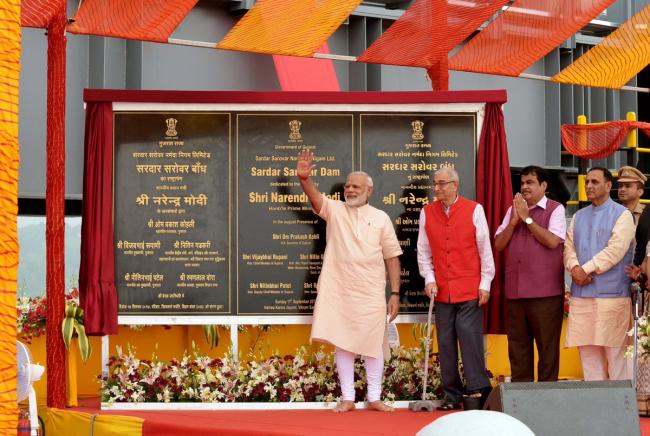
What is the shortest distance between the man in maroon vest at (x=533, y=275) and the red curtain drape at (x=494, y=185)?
0.75 feet

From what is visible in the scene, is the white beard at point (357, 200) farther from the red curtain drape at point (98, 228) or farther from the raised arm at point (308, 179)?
the red curtain drape at point (98, 228)

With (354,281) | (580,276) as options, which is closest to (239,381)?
(354,281)

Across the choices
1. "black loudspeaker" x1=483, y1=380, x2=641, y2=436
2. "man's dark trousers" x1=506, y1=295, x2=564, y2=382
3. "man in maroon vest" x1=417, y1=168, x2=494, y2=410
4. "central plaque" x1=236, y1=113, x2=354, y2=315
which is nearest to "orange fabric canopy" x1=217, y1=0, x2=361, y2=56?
"central plaque" x1=236, y1=113, x2=354, y2=315

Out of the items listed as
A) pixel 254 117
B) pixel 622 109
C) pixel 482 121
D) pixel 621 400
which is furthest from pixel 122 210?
pixel 622 109

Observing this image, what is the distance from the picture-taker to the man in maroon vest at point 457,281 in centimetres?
813

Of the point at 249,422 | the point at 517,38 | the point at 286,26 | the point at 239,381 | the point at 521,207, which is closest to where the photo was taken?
the point at 249,422

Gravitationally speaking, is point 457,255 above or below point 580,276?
above

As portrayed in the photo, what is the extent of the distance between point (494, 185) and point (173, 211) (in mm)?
2488

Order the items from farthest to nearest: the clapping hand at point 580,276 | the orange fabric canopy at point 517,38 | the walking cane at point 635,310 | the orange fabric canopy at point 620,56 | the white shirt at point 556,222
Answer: the orange fabric canopy at point 620,56 < the orange fabric canopy at point 517,38 < the white shirt at point 556,222 < the clapping hand at point 580,276 < the walking cane at point 635,310

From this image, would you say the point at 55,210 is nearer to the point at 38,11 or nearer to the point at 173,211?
the point at 173,211

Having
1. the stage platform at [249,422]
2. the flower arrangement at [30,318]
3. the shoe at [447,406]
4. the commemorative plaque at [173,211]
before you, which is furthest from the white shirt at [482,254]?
the flower arrangement at [30,318]

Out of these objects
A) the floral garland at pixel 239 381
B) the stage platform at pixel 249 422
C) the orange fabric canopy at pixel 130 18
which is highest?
the orange fabric canopy at pixel 130 18

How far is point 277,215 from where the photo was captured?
8742mm

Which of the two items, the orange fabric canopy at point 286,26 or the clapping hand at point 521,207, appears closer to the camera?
the clapping hand at point 521,207
